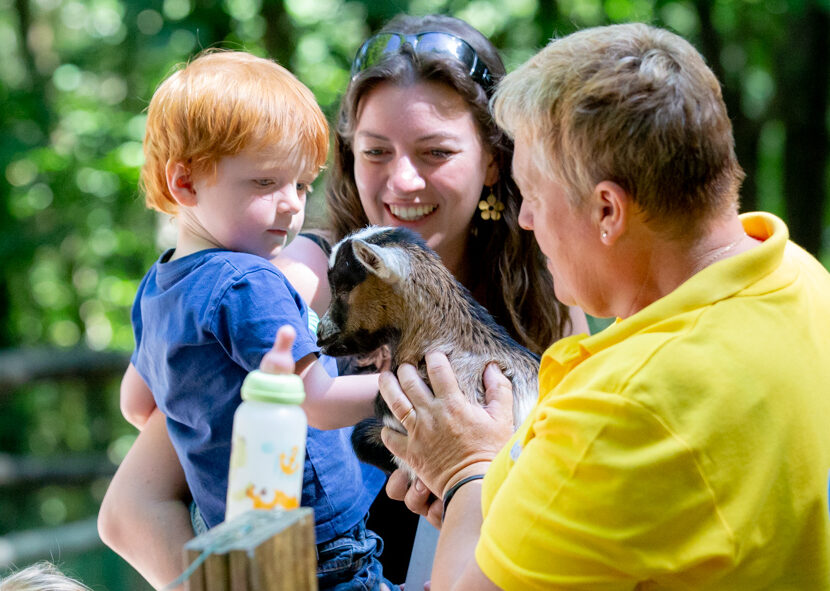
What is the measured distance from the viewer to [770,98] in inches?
332

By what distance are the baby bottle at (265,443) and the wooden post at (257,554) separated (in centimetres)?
4

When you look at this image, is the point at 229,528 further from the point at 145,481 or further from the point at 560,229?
the point at 145,481

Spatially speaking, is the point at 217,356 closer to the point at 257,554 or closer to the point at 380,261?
the point at 380,261

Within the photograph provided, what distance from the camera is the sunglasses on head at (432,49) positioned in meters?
3.21

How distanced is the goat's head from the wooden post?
117cm

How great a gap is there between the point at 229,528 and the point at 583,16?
25.0ft

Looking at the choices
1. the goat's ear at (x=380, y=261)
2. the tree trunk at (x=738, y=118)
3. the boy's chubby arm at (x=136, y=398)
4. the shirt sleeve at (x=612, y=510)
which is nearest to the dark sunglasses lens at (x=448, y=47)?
the goat's ear at (x=380, y=261)

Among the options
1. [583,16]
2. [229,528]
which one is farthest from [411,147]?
[583,16]

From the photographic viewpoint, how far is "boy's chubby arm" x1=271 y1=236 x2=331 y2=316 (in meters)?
3.19

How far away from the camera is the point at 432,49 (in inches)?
126

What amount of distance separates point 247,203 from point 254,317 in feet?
1.28

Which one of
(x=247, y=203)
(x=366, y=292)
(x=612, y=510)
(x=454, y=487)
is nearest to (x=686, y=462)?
(x=612, y=510)

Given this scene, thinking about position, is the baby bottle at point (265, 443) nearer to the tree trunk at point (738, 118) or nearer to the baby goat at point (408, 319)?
the baby goat at point (408, 319)

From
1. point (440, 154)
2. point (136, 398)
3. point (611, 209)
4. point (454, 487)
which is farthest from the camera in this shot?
point (136, 398)
